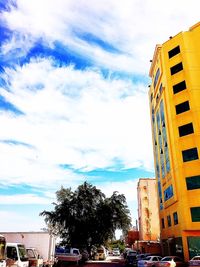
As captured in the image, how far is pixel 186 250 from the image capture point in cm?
3056

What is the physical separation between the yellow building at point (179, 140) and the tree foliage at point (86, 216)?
7.38 meters

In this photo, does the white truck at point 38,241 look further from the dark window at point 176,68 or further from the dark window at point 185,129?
the dark window at point 176,68

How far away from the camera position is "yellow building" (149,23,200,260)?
31.9m

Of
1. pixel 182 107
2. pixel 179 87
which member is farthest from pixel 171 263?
pixel 179 87

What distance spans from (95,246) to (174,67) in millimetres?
31441

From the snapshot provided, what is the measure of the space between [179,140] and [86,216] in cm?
1963

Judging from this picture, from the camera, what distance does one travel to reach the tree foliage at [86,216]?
4378 cm

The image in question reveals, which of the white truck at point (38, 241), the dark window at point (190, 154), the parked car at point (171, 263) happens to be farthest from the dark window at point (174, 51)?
the white truck at point (38, 241)

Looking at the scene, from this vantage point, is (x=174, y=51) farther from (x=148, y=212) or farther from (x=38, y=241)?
(x=148, y=212)

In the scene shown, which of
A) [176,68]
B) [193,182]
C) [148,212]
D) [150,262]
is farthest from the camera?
[148,212]

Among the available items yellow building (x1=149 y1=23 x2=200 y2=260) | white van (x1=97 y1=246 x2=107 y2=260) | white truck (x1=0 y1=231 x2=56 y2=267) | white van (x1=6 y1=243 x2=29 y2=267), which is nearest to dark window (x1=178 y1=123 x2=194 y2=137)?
yellow building (x1=149 y1=23 x2=200 y2=260)

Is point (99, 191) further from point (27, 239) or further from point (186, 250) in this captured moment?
point (27, 239)

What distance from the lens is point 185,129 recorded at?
3534 cm

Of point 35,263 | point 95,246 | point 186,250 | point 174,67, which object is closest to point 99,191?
point 95,246
